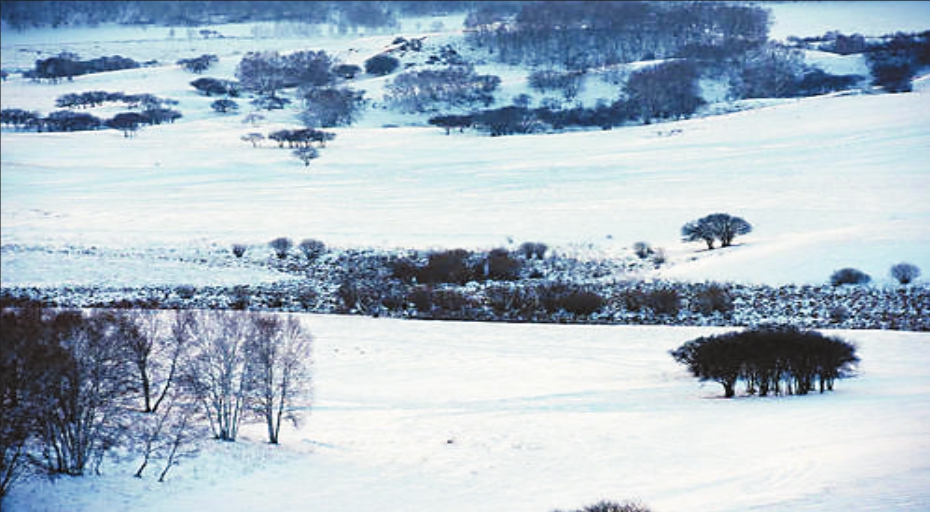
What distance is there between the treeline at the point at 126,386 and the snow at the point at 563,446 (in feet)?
1.64

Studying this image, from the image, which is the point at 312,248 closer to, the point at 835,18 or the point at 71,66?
the point at 71,66

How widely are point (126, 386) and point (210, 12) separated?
149529 mm

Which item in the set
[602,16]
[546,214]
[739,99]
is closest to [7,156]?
[546,214]

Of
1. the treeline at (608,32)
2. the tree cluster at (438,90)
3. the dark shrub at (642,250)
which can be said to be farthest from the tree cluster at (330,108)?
the dark shrub at (642,250)

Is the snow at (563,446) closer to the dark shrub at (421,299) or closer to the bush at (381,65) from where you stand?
the dark shrub at (421,299)

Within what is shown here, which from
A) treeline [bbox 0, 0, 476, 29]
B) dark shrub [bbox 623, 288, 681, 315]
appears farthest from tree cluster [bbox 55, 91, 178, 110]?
dark shrub [bbox 623, 288, 681, 315]

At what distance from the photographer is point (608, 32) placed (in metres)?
110

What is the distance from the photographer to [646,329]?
22.3 meters

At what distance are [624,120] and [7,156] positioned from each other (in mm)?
48177

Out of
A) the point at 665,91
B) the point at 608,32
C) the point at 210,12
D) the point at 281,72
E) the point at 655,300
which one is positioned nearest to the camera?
the point at 655,300

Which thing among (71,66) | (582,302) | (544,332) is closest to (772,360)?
(544,332)

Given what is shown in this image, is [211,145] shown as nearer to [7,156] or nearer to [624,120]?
[7,156]

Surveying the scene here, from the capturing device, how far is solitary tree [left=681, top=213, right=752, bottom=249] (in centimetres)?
2848

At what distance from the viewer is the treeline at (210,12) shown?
131 metres
